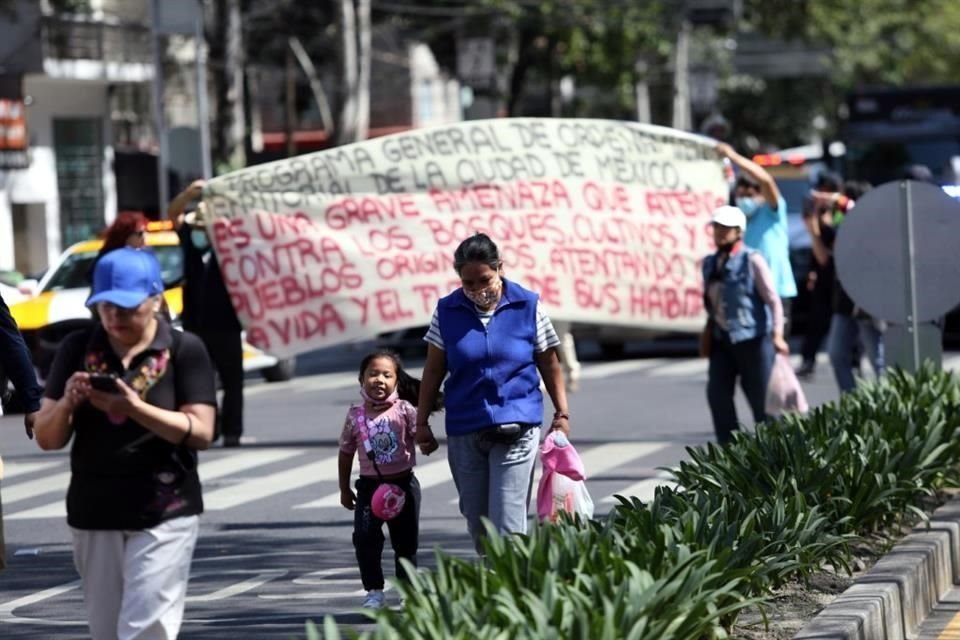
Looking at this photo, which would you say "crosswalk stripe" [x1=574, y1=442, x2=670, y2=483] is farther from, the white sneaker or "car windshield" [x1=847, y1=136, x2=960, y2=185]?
"car windshield" [x1=847, y1=136, x2=960, y2=185]

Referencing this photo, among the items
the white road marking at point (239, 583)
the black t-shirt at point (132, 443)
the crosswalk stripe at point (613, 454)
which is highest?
the black t-shirt at point (132, 443)

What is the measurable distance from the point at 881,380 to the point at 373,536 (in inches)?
170

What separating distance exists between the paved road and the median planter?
1603 mm

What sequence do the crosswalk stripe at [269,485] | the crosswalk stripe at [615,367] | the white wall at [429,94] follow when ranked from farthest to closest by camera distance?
the white wall at [429,94]
the crosswalk stripe at [615,367]
the crosswalk stripe at [269,485]

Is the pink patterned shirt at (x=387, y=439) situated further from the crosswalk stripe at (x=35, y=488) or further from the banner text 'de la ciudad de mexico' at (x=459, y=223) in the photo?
the banner text 'de la ciudad de mexico' at (x=459, y=223)

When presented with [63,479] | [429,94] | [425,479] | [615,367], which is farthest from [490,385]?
[429,94]

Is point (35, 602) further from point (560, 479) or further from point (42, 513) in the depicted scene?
point (42, 513)

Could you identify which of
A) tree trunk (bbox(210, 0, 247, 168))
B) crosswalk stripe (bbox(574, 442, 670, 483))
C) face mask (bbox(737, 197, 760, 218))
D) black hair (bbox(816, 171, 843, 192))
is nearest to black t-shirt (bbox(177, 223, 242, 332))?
crosswalk stripe (bbox(574, 442, 670, 483))

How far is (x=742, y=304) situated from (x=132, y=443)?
6887mm

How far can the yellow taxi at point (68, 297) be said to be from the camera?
803 inches

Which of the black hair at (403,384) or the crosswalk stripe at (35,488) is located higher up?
the black hair at (403,384)

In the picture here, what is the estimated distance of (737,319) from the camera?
12750 millimetres

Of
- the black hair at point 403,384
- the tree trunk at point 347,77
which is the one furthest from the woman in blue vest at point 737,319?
the tree trunk at point 347,77

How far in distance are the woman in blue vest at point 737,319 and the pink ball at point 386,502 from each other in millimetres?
4133
